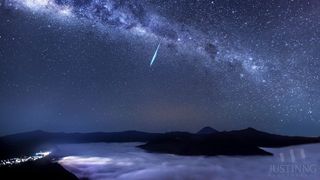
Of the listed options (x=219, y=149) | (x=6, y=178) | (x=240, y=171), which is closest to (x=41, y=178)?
(x=6, y=178)

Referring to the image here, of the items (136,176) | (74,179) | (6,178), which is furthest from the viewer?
(136,176)

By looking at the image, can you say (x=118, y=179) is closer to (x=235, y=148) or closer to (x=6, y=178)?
(x=6, y=178)

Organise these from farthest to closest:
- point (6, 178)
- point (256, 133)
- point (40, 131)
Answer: point (256, 133)
point (40, 131)
point (6, 178)

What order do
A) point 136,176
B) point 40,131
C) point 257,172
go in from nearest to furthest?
point 136,176, point 257,172, point 40,131

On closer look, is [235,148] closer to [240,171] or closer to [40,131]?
[240,171]

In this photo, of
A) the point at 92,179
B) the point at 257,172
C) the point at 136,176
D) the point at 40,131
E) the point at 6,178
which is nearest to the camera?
the point at 6,178

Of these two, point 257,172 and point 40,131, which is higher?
point 40,131

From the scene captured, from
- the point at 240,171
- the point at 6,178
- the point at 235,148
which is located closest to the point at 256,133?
the point at 235,148

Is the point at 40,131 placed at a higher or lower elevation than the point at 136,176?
higher

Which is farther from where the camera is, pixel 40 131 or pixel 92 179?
pixel 40 131
